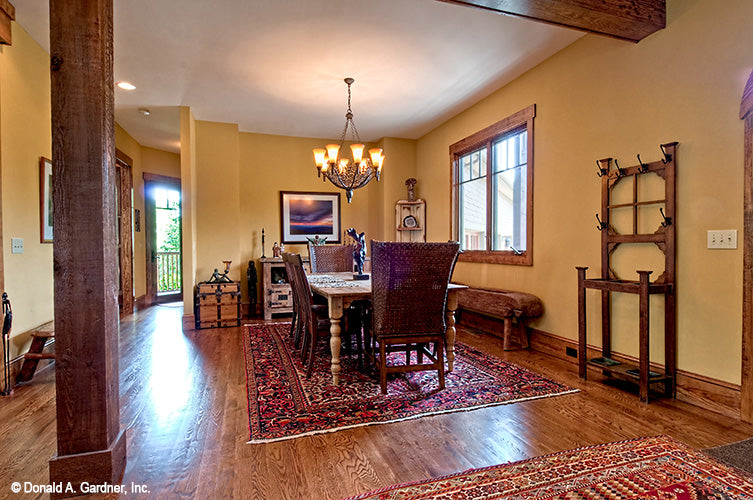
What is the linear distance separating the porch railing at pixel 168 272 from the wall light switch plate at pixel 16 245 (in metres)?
5.02

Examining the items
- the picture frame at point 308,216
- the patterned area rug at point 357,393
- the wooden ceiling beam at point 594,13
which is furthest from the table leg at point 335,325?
the picture frame at point 308,216

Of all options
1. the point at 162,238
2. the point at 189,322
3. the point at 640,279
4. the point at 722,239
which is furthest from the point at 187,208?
the point at 722,239

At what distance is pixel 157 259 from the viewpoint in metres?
7.50

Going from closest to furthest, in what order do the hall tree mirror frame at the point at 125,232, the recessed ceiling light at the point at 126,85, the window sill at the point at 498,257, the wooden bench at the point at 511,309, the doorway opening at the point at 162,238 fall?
the wooden bench at the point at 511,309 < the window sill at the point at 498,257 < the recessed ceiling light at the point at 126,85 < the hall tree mirror frame at the point at 125,232 < the doorway opening at the point at 162,238

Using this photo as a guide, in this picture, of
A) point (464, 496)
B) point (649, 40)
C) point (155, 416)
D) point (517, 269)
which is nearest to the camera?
point (464, 496)

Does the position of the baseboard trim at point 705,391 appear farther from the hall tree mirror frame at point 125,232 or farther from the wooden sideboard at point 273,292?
the hall tree mirror frame at point 125,232

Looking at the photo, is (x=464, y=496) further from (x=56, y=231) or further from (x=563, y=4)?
(x=563, y=4)

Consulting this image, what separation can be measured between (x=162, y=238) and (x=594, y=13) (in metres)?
7.97

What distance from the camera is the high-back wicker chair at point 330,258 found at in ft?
14.9

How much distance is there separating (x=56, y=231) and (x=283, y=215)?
4.54 m

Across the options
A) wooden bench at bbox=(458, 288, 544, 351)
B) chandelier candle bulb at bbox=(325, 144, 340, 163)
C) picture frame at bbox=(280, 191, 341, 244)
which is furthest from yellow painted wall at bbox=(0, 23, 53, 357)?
wooden bench at bbox=(458, 288, 544, 351)

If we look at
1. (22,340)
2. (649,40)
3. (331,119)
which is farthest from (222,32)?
(649,40)

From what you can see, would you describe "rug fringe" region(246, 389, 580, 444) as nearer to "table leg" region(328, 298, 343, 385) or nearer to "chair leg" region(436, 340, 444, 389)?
"chair leg" region(436, 340, 444, 389)

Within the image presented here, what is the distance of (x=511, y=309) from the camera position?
3.65 meters
